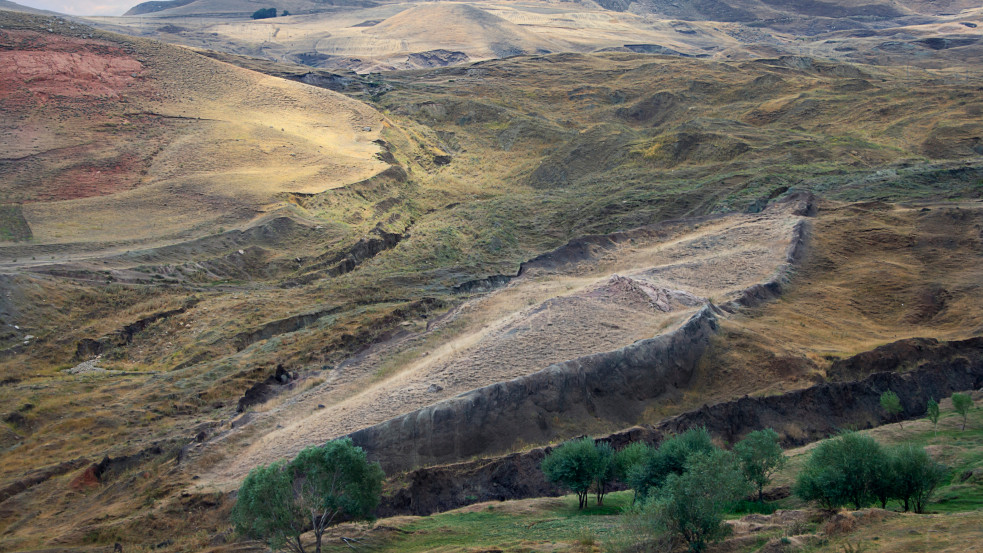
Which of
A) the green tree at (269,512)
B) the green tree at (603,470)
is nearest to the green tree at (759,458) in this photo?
the green tree at (603,470)

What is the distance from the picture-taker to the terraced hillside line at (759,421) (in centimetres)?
1867

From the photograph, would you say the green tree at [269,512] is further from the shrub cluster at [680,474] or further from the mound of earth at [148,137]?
the mound of earth at [148,137]

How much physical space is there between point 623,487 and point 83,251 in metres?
29.3

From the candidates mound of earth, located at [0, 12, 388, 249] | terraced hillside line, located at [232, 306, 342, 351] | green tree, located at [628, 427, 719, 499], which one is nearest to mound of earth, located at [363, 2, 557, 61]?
mound of earth, located at [0, 12, 388, 249]

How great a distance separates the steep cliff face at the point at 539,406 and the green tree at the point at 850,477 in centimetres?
662

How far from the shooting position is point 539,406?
20.8 metres

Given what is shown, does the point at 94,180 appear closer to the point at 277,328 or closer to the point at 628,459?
the point at 277,328

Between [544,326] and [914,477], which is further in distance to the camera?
[544,326]

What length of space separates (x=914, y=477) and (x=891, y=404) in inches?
273

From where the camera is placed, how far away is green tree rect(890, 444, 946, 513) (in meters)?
14.4

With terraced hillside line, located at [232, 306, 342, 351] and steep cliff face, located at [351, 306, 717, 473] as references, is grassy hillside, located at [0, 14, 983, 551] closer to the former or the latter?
terraced hillside line, located at [232, 306, 342, 351]

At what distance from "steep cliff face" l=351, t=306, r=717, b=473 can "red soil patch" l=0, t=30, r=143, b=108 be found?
4739cm

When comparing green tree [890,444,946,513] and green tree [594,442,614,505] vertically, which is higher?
green tree [890,444,946,513]

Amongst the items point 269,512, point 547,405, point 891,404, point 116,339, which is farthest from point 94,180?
point 891,404
